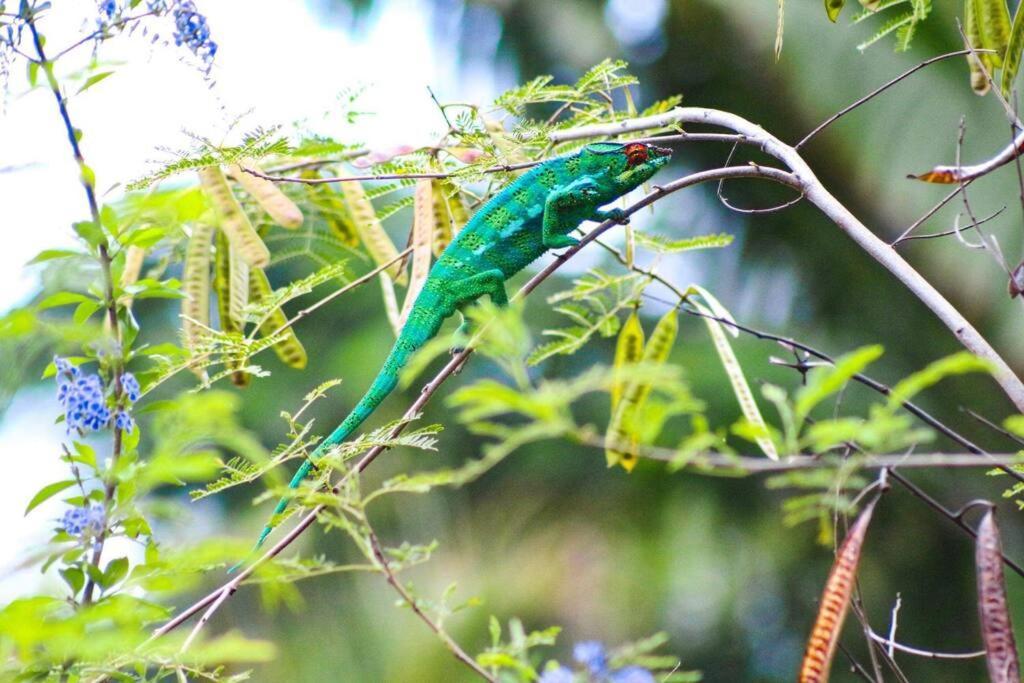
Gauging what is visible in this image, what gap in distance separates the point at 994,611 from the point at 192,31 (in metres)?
1.07

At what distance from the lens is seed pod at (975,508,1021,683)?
28.7 inches

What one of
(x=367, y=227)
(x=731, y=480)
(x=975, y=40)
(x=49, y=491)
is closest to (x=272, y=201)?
(x=367, y=227)

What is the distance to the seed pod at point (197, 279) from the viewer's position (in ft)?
4.98

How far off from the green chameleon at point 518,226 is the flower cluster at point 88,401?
790 millimetres

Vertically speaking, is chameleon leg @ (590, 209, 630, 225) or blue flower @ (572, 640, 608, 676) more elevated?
chameleon leg @ (590, 209, 630, 225)

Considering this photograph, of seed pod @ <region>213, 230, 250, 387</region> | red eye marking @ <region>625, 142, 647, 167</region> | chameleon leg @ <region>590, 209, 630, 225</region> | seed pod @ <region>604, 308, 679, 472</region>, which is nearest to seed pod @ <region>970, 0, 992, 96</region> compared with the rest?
seed pod @ <region>604, 308, 679, 472</region>

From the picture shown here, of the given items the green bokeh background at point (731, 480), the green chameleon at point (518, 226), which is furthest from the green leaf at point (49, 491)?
the green bokeh background at point (731, 480)

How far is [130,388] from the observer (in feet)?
3.13

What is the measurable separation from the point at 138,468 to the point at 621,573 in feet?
16.7

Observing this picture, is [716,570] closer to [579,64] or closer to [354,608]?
[354,608]

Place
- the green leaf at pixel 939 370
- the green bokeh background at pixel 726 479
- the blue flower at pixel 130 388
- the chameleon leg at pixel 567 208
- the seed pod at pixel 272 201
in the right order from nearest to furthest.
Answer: the green leaf at pixel 939 370 → the blue flower at pixel 130 388 → the seed pod at pixel 272 201 → the chameleon leg at pixel 567 208 → the green bokeh background at pixel 726 479

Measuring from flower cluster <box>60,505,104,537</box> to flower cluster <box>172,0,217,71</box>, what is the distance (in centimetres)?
61

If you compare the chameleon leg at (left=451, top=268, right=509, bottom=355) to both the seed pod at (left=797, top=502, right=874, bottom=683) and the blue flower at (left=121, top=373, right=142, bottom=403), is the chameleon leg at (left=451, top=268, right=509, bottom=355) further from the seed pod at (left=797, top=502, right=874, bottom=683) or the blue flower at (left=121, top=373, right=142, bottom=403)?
the seed pod at (left=797, top=502, right=874, bottom=683)

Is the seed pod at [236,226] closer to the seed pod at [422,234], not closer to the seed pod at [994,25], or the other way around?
the seed pod at [422,234]
